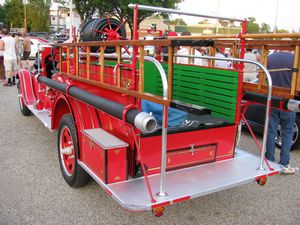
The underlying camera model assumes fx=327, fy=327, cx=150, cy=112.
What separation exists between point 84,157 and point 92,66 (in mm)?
1026

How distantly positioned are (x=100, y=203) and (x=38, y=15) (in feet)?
164

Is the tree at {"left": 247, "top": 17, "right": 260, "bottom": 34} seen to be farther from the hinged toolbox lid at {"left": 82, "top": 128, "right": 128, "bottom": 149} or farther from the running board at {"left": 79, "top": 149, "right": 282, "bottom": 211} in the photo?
the hinged toolbox lid at {"left": 82, "top": 128, "right": 128, "bottom": 149}

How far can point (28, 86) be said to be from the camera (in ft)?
21.2

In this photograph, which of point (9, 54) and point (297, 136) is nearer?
point (297, 136)

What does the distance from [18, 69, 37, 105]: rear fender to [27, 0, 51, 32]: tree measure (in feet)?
146

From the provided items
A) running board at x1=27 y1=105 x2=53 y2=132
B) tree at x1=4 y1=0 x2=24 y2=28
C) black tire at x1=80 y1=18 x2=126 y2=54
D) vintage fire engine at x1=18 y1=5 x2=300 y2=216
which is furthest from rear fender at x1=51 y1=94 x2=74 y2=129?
tree at x1=4 y1=0 x2=24 y2=28

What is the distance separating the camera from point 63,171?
3926mm

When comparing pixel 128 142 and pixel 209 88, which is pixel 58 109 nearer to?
pixel 128 142

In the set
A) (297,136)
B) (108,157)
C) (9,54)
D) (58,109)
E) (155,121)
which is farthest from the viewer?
(9,54)

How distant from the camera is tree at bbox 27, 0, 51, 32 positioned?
4766 centimetres

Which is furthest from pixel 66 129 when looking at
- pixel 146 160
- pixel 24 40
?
pixel 24 40

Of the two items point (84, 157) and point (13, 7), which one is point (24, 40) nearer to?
point (84, 157)

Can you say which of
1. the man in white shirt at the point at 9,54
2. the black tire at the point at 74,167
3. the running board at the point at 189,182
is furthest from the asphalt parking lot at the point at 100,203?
the man in white shirt at the point at 9,54

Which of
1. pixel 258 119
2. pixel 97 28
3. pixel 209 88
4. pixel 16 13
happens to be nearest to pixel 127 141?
pixel 209 88
